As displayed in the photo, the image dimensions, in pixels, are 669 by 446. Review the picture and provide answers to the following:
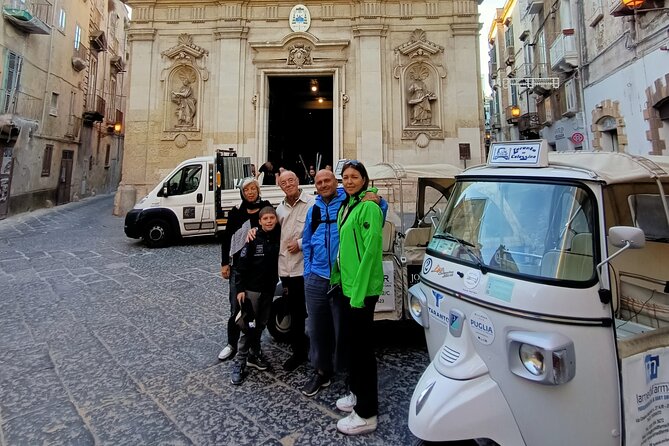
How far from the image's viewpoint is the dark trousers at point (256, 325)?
318 centimetres

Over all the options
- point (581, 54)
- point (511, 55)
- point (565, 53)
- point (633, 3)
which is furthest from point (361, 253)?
point (511, 55)

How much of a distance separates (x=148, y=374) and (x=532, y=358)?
3.18 metres

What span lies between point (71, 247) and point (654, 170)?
1092 centimetres

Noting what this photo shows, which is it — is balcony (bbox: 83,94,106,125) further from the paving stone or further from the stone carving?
the paving stone

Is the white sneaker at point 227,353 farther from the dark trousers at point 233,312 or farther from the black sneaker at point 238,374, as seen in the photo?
the black sneaker at point 238,374

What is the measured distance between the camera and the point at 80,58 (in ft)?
64.7

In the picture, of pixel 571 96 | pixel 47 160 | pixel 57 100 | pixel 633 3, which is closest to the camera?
pixel 633 3

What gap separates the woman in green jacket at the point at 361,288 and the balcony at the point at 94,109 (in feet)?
78.3

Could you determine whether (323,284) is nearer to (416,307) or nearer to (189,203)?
(416,307)

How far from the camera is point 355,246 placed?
A: 244 centimetres

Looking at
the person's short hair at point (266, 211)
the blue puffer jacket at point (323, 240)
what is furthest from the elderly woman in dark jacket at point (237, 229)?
the blue puffer jacket at point (323, 240)

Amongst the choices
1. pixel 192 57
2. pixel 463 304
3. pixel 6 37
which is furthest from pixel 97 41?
pixel 463 304

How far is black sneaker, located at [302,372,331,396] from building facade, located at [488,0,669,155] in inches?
474

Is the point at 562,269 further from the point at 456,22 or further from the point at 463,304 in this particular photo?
the point at 456,22
